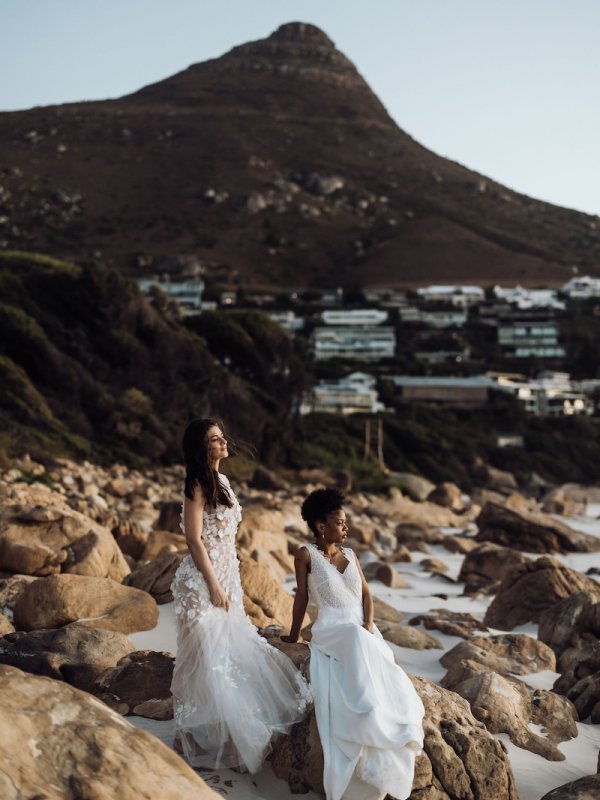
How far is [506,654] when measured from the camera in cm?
817

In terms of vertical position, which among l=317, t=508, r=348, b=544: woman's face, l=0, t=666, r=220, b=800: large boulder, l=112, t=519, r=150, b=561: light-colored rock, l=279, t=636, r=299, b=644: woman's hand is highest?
l=317, t=508, r=348, b=544: woman's face

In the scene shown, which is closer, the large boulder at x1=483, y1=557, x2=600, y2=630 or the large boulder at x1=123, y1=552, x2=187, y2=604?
the large boulder at x1=123, y1=552, x2=187, y2=604

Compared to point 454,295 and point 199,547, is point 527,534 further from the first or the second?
point 454,295

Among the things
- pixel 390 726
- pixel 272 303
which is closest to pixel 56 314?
pixel 390 726

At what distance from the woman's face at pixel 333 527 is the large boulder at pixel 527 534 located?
13.0 metres

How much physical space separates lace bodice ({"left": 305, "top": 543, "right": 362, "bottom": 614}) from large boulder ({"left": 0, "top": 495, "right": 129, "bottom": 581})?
12.2 feet

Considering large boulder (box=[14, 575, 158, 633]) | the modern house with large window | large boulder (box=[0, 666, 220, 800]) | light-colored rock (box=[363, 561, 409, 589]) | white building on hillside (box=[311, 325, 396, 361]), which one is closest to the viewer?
large boulder (box=[0, 666, 220, 800])

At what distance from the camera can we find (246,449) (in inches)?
230

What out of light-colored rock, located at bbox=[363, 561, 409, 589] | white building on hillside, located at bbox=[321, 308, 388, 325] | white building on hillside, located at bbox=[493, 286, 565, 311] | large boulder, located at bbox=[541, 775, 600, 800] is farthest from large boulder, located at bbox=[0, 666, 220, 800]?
white building on hillside, located at bbox=[493, 286, 565, 311]

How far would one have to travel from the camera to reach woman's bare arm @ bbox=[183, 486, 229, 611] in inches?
208

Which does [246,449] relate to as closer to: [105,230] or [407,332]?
[407,332]

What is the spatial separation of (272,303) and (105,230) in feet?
93.7

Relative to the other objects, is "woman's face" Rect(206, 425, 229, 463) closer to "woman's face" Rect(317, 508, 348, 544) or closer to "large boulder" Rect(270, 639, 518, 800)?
"woman's face" Rect(317, 508, 348, 544)

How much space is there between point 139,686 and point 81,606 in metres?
1.45
